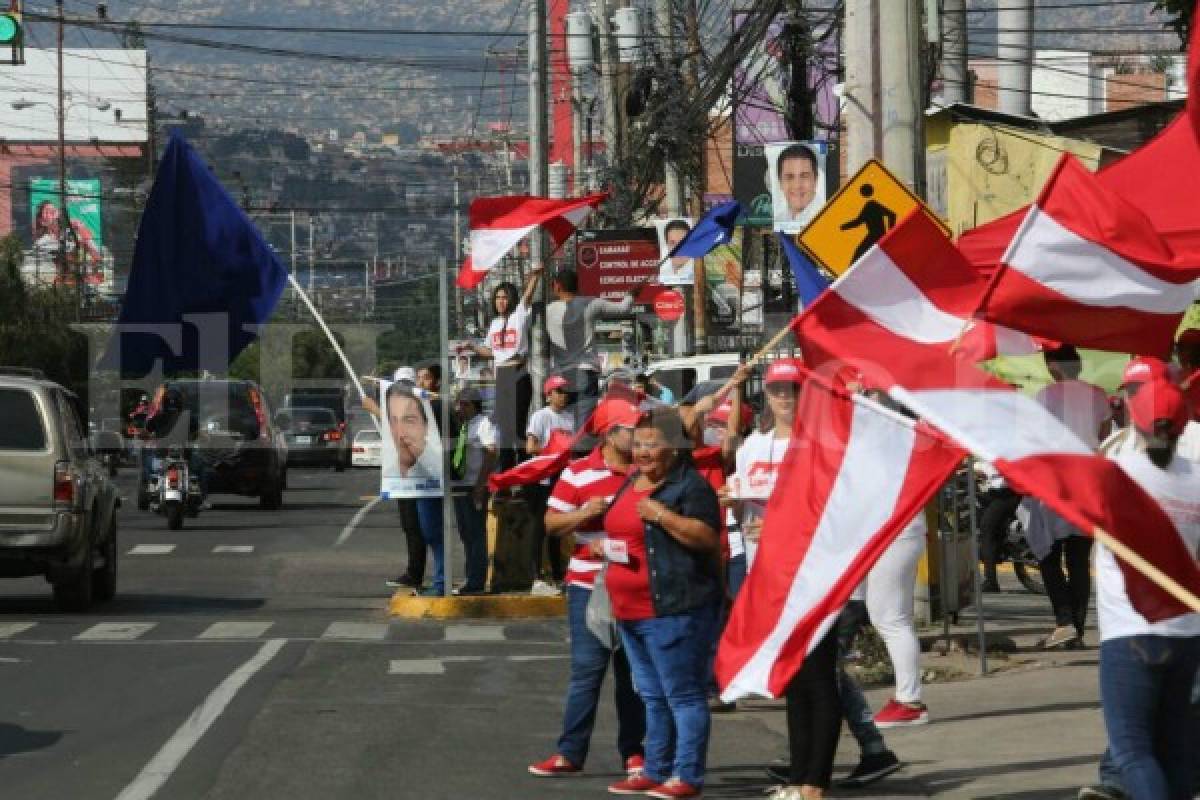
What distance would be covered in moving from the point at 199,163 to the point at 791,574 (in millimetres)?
12264

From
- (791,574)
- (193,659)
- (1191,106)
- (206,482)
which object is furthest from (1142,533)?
(206,482)

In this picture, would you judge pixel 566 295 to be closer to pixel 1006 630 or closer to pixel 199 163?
pixel 199 163

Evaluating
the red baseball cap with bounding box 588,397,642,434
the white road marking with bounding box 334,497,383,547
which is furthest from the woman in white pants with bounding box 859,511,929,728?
the white road marking with bounding box 334,497,383,547

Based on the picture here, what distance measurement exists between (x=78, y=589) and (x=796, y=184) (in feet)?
22.9

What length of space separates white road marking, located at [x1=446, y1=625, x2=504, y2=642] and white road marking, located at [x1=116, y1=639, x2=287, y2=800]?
205 cm

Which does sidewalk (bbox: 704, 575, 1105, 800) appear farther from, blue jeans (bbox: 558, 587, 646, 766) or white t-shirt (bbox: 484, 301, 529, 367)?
white t-shirt (bbox: 484, 301, 529, 367)

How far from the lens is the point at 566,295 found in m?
23.1

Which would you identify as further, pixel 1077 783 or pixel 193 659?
pixel 193 659

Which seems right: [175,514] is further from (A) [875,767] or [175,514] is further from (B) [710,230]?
(A) [875,767]

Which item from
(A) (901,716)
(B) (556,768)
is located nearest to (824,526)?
(B) (556,768)

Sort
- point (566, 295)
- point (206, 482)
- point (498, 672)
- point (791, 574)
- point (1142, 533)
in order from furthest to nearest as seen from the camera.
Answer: point (206, 482), point (566, 295), point (498, 672), point (791, 574), point (1142, 533)

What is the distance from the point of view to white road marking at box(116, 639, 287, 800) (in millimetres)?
11523

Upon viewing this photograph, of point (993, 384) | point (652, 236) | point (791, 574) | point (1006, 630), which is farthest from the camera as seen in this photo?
point (652, 236)

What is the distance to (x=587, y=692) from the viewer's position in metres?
12.0
